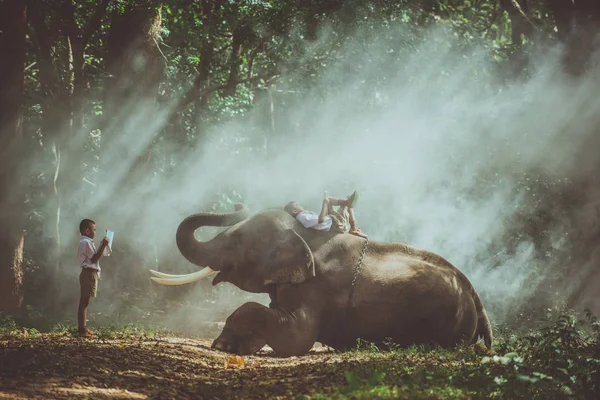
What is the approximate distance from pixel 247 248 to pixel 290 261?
2.66 feet

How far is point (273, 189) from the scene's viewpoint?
23.9 m

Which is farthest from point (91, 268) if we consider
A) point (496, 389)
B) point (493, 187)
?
point (493, 187)

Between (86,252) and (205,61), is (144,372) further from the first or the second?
(205,61)

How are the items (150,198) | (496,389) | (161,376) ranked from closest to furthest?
(496,389) → (161,376) → (150,198)

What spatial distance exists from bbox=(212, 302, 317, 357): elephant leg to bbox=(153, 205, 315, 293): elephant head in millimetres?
693

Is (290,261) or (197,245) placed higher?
(197,245)

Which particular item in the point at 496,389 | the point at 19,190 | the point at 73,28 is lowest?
the point at 496,389

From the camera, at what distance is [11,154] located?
13992 mm

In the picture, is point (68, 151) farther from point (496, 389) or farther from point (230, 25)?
point (496, 389)

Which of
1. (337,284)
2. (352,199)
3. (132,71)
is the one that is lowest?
(337,284)

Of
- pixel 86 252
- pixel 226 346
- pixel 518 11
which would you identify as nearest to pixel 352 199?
pixel 226 346

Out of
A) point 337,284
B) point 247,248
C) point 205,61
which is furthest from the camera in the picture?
point 205,61

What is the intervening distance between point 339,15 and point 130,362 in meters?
13.0

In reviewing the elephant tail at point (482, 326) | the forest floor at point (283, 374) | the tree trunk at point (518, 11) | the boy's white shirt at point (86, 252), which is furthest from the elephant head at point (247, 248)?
the tree trunk at point (518, 11)
